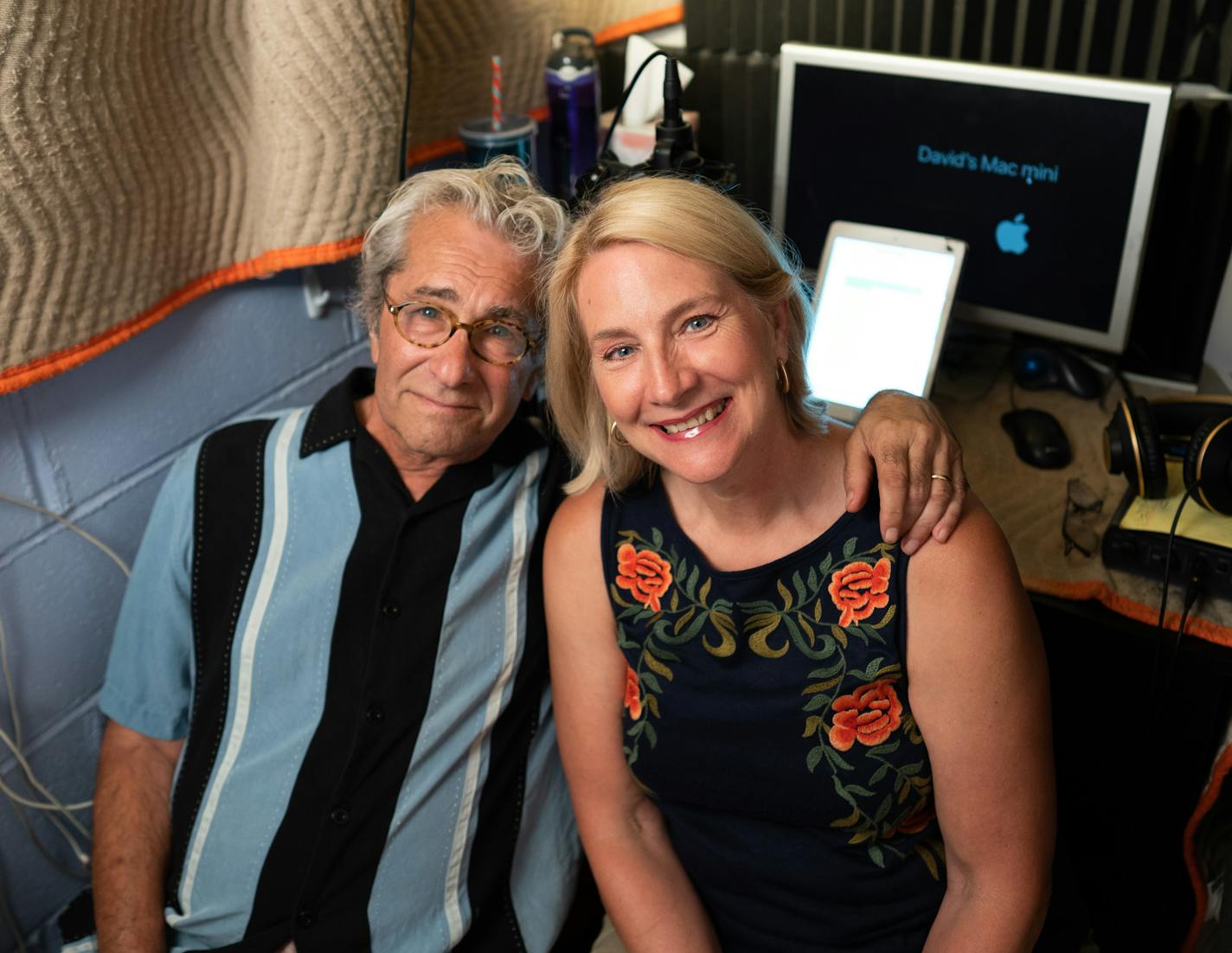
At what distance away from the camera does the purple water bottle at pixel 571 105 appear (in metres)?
2.00

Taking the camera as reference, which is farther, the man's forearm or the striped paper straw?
the striped paper straw

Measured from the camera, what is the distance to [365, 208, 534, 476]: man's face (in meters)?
1.33

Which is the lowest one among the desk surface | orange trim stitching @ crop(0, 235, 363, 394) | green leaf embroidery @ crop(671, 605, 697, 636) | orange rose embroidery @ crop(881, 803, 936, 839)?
orange rose embroidery @ crop(881, 803, 936, 839)

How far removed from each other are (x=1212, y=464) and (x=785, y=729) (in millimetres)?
610

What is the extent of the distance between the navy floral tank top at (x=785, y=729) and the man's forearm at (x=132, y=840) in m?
0.60

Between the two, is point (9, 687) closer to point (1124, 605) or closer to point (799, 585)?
point (799, 585)

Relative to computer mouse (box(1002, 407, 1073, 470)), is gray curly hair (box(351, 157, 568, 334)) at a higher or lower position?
higher

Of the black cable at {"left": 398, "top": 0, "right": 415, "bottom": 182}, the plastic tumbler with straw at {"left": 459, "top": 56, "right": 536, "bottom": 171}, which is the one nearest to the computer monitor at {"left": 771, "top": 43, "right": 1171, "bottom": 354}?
the plastic tumbler with straw at {"left": 459, "top": 56, "right": 536, "bottom": 171}

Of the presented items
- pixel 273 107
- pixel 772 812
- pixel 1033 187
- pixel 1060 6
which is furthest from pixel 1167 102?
pixel 273 107

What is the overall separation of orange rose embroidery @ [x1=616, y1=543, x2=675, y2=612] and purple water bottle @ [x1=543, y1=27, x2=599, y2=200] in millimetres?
898

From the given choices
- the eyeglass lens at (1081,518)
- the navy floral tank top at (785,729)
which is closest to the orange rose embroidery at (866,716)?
the navy floral tank top at (785,729)

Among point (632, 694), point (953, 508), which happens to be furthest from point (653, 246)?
point (632, 694)

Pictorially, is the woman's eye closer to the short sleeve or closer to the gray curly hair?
the gray curly hair

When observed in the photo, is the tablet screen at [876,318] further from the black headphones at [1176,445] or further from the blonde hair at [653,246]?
the blonde hair at [653,246]
